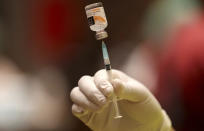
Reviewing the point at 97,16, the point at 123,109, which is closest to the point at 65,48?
the point at 123,109

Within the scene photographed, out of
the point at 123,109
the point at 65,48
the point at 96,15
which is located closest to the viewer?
the point at 96,15

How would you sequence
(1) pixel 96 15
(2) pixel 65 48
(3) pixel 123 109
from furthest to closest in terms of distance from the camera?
1. (2) pixel 65 48
2. (3) pixel 123 109
3. (1) pixel 96 15

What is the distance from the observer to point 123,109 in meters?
1.03

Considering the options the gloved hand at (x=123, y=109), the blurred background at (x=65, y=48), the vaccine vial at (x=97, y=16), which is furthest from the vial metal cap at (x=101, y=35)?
the blurred background at (x=65, y=48)

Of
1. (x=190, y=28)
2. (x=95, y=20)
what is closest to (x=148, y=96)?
(x=95, y=20)

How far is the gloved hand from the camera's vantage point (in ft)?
3.07

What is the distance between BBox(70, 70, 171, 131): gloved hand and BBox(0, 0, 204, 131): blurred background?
46cm

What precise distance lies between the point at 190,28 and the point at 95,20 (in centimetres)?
73

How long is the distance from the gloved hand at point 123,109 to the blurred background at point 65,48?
0.46 metres

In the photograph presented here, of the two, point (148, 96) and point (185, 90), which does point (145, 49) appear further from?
point (148, 96)

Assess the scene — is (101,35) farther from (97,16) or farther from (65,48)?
A: (65,48)

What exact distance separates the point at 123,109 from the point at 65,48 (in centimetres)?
84

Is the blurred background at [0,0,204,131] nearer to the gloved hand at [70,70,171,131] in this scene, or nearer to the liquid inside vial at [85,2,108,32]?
the gloved hand at [70,70,171,131]

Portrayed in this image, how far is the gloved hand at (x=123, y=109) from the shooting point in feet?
3.07
